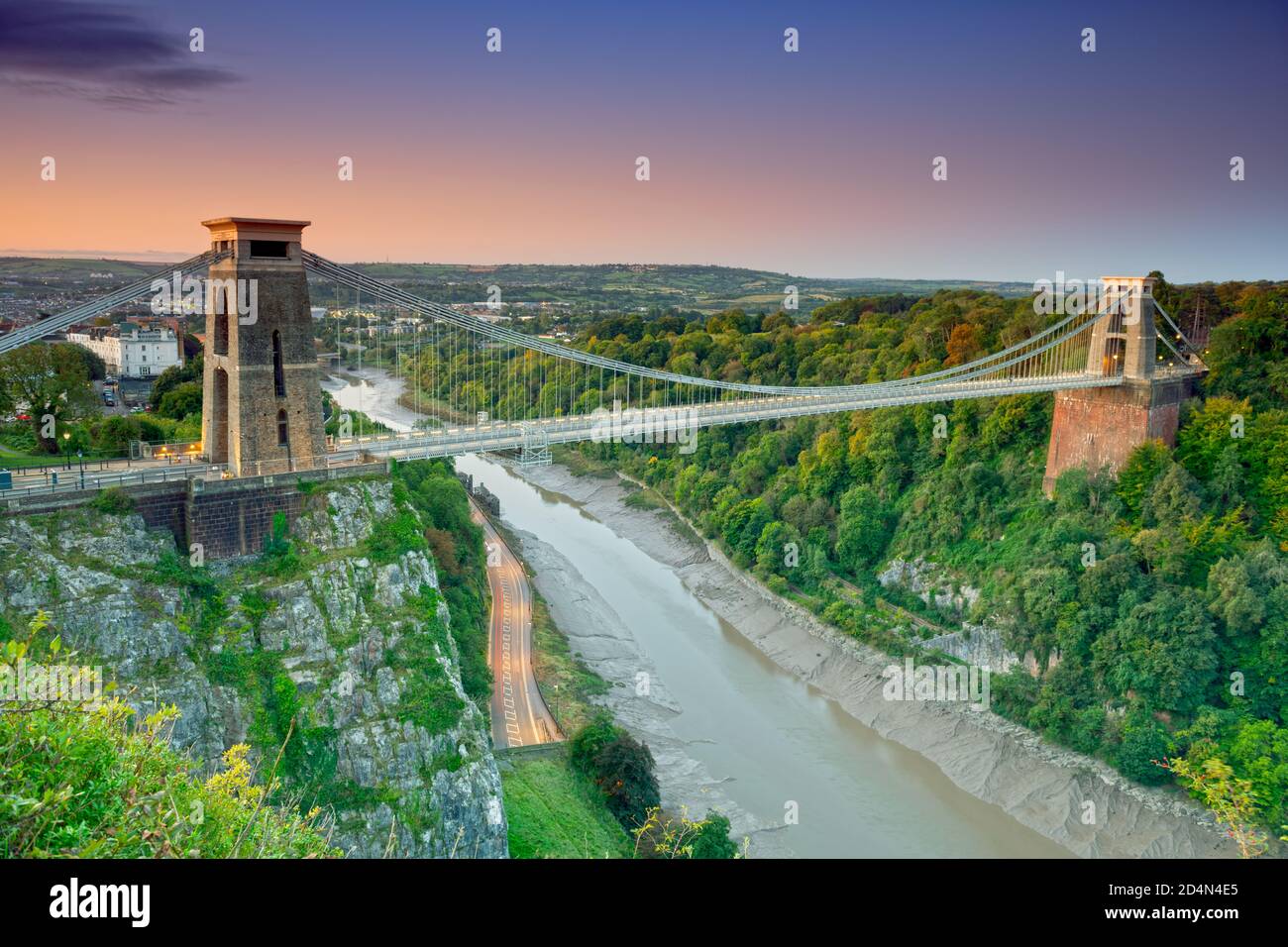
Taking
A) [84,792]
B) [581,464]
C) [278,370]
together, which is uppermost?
[278,370]

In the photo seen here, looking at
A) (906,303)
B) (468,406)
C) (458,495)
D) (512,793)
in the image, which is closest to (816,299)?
(906,303)

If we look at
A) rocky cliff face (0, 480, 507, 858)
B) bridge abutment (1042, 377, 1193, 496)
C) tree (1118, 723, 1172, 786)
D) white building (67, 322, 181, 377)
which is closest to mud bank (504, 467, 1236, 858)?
tree (1118, 723, 1172, 786)

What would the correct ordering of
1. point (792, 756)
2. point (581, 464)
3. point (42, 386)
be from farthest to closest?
1. point (581, 464)
2. point (792, 756)
3. point (42, 386)

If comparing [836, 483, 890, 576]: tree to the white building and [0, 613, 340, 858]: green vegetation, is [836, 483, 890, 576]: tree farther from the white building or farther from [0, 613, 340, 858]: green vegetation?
[0, 613, 340, 858]: green vegetation

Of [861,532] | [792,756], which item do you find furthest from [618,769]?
[861,532]

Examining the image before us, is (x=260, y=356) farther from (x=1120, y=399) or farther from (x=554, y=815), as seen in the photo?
(x=1120, y=399)

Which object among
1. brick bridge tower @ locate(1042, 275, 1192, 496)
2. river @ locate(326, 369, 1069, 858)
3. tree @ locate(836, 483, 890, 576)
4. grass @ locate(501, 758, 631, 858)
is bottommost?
river @ locate(326, 369, 1069, 858)

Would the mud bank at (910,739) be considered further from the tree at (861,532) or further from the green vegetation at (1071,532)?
the tree at (861,532)
